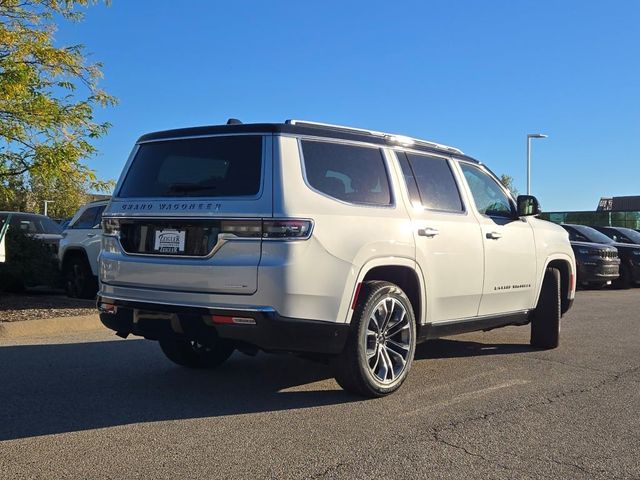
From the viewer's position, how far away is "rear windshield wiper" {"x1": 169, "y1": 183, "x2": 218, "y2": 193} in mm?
4892

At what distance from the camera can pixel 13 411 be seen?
4.83m

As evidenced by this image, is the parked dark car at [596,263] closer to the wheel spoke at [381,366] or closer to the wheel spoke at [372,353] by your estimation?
the wheel spoke at [381,366]

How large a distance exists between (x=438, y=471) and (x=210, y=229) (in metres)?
2.19

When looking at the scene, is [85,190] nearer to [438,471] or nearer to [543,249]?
[543,249]

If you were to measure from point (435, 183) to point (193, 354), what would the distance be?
271cm

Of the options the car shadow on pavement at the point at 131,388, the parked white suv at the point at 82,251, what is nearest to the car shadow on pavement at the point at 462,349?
the car shadow on pavement at the point at 131,388

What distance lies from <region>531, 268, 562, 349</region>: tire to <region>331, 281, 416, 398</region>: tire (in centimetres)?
260

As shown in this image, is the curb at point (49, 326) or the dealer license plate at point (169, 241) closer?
the dealer license plate at point (169, 241)

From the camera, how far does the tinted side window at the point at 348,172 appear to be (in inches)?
194

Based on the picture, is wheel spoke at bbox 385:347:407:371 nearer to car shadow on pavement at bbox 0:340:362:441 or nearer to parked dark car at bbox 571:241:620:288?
car shadow on pavement at bbox 0:340:362:441

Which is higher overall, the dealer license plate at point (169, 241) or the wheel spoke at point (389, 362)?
the dealer license plate at point (169, 241)

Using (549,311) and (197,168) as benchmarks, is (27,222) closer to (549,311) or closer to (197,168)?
(197,168)

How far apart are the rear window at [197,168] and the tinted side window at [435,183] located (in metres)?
1.51

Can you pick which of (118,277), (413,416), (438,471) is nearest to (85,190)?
(118,277)
